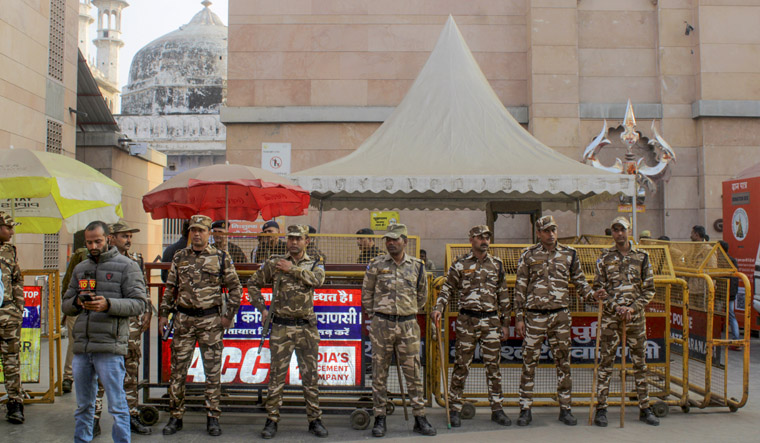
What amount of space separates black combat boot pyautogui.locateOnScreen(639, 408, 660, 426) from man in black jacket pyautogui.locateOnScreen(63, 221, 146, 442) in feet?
16.5

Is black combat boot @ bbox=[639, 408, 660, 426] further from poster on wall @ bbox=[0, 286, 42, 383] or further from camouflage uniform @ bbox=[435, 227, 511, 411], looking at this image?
poster on wall @ bbox=[0, 286, 42, 383]

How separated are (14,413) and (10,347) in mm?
681

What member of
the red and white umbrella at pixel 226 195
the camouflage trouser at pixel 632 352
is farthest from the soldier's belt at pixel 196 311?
the camouflage trouser at pixel 632 352

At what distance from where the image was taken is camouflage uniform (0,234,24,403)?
6.49 metres

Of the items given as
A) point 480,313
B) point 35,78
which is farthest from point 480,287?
point 35,78

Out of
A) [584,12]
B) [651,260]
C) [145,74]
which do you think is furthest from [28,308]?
[145,74]

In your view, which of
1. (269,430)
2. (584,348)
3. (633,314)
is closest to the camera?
(269,430)

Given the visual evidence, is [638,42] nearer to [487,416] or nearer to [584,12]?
[584,12]

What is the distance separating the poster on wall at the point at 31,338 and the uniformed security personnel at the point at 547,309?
5.60m

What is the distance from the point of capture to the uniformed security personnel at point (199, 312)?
20.2 feet

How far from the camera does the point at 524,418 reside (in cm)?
652

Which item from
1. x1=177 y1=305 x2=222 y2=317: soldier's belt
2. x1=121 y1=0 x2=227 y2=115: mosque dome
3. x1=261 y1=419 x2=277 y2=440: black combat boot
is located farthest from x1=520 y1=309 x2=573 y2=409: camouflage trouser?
x1=121 y1=0 x2=227 y2=115: mosque dome

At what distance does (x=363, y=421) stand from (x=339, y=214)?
31.3 ft

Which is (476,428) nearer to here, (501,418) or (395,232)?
(501,418)
